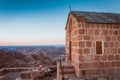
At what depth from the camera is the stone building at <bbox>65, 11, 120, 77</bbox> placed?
8.62 meters

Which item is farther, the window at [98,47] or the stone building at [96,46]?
the window at [98,47]

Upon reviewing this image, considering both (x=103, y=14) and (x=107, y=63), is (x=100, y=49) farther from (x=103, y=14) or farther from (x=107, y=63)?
(x=103, y=14)

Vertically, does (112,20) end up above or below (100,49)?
above

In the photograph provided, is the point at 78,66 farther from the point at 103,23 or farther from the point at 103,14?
the point at 103,14

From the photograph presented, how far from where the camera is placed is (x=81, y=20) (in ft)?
28.2

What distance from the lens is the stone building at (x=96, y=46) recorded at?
862 centimetres

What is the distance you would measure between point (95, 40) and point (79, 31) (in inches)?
53.7

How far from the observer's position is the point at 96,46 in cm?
892

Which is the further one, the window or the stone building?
the window

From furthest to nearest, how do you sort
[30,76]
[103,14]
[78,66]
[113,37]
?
[30,76] < [103,14] < [113,37] < [78,66]

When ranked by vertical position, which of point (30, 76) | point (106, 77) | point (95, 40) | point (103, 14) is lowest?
point (30, 76)

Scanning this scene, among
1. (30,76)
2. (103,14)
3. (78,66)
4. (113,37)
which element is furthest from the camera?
(30,76)

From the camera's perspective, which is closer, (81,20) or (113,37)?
(81,20)

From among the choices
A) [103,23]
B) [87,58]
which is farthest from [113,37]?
[87,58]
